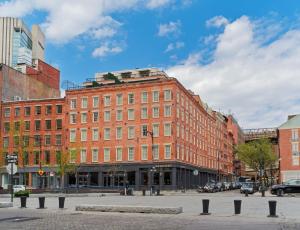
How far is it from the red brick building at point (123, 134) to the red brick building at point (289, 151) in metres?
20.2

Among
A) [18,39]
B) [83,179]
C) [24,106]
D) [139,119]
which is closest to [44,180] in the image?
[83,179]

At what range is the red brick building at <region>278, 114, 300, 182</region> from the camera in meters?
93.7

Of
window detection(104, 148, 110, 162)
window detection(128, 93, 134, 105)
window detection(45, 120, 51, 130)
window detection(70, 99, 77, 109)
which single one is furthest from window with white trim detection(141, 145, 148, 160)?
window detection(45, 120, 51, 130)

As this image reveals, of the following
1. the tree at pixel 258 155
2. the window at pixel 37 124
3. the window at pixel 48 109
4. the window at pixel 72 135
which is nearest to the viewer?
the window at pixel 72 135

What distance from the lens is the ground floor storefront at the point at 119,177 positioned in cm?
7275

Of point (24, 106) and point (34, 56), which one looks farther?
point (34, 56)

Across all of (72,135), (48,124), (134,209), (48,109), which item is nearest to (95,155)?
(72,135)

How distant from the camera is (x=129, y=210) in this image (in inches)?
945

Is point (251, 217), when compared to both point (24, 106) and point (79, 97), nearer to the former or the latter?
point (79, 97)

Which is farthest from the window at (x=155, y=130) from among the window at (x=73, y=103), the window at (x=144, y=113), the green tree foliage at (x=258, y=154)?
the green tree foliage at (x=258, y=154)

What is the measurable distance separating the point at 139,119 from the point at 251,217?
54953 mm

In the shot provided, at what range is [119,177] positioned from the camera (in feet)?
249

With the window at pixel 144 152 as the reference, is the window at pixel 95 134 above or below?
above

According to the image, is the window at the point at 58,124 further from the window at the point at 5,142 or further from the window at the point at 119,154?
the window at the point at 119,154
